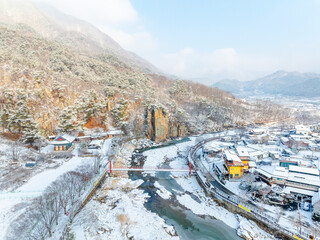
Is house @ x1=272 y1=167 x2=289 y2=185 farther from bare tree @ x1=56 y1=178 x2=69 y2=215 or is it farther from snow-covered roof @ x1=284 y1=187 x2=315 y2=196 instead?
bare tree @ x1=56 y1=178 x2=69 y2=215

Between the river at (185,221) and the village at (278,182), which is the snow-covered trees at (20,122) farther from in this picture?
the village at (278,182)

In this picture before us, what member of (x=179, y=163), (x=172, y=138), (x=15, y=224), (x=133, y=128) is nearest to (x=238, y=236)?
(x=179, y=163)

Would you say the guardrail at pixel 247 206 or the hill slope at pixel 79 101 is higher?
the hill slope at pixel 79 101

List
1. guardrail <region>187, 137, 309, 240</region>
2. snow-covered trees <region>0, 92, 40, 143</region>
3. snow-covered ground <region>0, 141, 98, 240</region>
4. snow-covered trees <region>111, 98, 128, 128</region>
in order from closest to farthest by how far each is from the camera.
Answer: guardrail <region>187, 137, 309, 240</region>, snow-covered ground <region>0, 141, 98, 240</region>, snow-covered trees <region>0, 92, 40, 143</region>, snow-covered trees <region>111, 98, 128, 128</region>

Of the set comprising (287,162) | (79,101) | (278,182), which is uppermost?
(79,101)

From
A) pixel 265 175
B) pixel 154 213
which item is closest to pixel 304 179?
pixel 265 175

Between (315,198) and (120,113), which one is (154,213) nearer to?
(315,198)

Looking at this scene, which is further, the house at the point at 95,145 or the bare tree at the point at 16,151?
the house at the point at 95,145

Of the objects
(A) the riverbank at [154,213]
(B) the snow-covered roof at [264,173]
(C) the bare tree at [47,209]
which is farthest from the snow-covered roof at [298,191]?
(C) the bare tree at [47,209]

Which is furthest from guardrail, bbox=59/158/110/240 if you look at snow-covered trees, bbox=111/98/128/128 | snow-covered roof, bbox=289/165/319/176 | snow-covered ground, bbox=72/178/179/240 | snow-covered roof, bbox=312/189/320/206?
snow-covered roof, bbox=289/165/319/176
